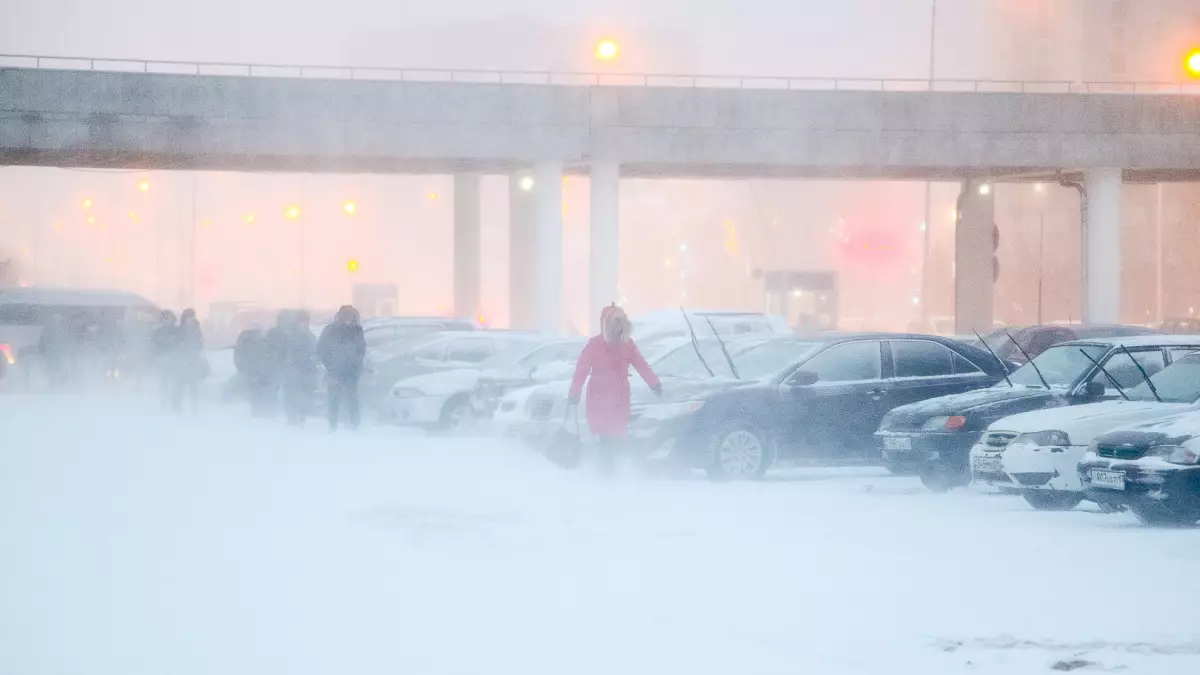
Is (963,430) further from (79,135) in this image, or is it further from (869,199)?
(869,199)

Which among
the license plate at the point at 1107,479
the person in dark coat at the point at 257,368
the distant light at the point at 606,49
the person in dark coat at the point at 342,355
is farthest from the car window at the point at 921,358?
the distant light at the point at 606,49

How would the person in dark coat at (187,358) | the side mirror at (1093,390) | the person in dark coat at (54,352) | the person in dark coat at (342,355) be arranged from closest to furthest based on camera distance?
1. the side mirror at (1093,390)
2. the person in dark coat at (342,355)
3. the person in dark coat at (187,358)
4. the person in dark coat at (54,352)

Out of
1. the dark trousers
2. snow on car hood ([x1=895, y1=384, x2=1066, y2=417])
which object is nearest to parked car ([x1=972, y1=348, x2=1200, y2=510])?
snow on car hood ([x1=895, y1=384, x2=1066, y2=417])

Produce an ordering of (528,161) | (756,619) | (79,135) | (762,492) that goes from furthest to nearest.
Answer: (528,161), (79,135), (762,492), (756,619)

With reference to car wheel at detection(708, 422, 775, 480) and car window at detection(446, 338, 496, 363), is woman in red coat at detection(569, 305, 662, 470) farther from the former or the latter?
car window at detection(446, 338, 496, 363)

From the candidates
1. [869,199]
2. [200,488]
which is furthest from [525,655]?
[869,199]

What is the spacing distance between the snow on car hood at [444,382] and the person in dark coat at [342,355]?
0.84m

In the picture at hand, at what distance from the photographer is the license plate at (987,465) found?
575 inches

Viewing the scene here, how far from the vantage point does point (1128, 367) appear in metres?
16.2

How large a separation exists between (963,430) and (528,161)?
2721cm

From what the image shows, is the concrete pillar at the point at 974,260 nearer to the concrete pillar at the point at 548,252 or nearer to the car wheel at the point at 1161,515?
the concrete pillar at the point at 548,252

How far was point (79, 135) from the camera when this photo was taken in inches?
1505

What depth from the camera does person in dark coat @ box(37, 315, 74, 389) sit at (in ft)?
117

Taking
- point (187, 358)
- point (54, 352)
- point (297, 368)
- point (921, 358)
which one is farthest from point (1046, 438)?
point (54, 352)
